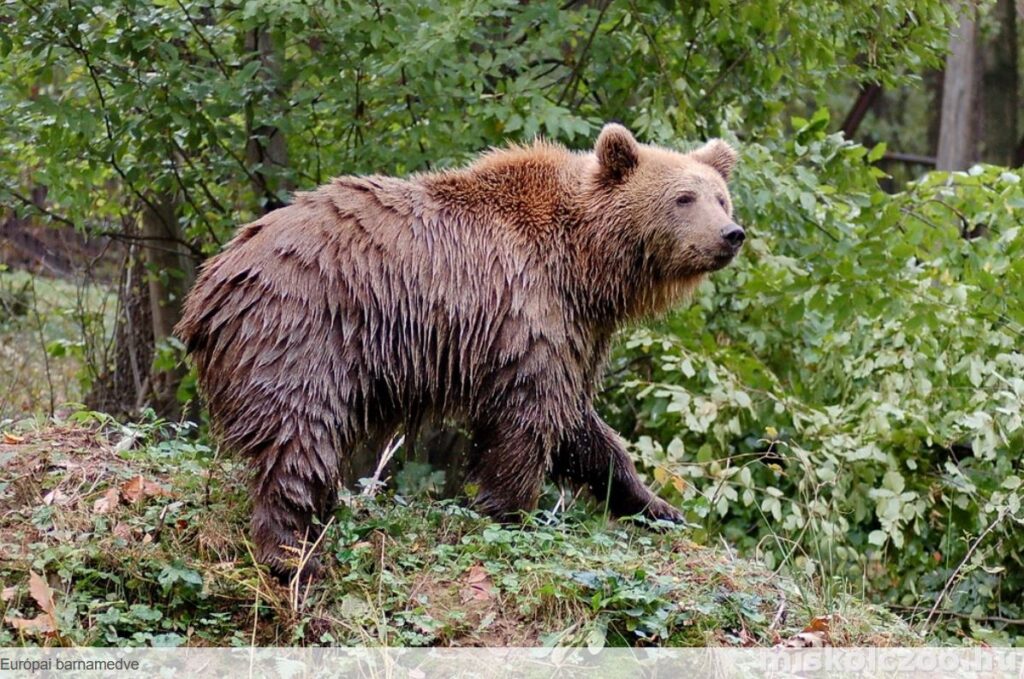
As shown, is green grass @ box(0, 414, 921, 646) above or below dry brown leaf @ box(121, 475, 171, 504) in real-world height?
below

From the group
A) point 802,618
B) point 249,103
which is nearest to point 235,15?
point 249,103

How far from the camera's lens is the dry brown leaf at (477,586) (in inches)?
208

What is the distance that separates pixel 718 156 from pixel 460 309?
1966 mm

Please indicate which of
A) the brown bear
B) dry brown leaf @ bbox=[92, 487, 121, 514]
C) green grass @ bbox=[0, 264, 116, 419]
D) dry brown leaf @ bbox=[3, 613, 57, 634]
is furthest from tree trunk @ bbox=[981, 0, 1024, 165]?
dry brown leaf @ bbox=[3, 613, 57, 634]

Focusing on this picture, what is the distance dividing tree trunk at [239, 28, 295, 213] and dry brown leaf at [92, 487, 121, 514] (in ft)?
9.10

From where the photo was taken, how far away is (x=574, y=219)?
659 centimetres

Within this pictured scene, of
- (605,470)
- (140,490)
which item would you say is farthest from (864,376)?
(140,490)

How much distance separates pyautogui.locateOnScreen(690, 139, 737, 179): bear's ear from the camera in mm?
7037

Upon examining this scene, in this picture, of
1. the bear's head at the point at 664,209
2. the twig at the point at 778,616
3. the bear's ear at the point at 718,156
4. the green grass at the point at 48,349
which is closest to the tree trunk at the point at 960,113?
the bear's ear at the point at 718,156

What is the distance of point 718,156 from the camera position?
709cm

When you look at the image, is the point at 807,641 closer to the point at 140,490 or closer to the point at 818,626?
the point at 818,626

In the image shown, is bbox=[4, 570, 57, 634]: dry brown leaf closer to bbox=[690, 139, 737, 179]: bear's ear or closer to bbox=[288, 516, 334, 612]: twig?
bbox=[288, 516, 334, 612]: twig

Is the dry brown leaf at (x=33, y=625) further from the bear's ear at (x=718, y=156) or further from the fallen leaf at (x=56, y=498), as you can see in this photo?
the bear's ear at (x=718, y=156)

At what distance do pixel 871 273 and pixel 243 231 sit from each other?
4163 millimetres
